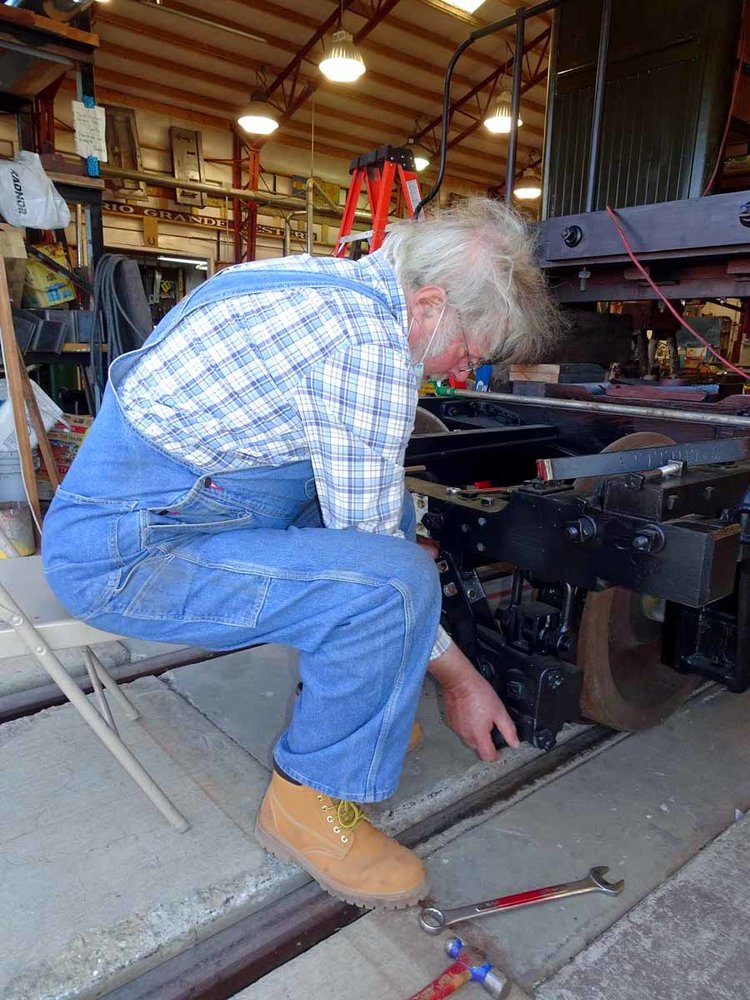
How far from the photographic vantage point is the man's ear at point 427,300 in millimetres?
1300

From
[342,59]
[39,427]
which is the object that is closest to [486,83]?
[342,59]

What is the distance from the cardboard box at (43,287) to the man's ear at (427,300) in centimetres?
327

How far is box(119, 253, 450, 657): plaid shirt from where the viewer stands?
1.23 m

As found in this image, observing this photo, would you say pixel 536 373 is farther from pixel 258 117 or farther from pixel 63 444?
pixel 258 117

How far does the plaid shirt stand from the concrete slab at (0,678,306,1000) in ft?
2.51

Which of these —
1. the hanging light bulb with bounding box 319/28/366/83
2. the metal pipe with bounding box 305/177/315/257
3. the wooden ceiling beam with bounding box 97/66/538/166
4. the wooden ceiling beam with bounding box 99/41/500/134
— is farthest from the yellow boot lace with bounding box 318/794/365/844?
the wooden ceiling beam with bounding box 97/66/538/166

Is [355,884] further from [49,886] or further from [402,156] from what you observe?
[402,156]

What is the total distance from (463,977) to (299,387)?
42.3 inches

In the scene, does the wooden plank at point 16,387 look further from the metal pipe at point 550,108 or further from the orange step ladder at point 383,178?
the metal pipe at point 550,108

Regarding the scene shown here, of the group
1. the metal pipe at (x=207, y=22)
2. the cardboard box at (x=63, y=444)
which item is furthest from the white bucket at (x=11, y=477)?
the metal pipe at (x=207, y=22)

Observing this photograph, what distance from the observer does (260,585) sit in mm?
1285

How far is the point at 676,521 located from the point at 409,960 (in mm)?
980

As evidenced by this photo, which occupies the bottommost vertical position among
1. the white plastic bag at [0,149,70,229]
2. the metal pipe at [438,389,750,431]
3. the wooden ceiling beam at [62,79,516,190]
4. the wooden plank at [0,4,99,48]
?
the metal pipe at [438,389,750,431]

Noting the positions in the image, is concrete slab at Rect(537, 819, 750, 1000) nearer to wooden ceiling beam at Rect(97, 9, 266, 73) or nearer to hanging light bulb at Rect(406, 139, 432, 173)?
wooden ceiling beam at Rect(97, 9, 266, 73)
